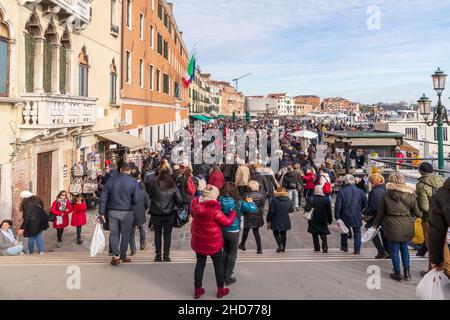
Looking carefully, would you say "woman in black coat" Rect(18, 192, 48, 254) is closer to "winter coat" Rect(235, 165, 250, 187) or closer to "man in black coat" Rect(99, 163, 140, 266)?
"man in black coat" Rect(99, 163, 140, 266)

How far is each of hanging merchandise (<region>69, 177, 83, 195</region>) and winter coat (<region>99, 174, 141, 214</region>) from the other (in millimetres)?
6948

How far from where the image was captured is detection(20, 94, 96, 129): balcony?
9.34m

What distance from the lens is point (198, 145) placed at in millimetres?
19375

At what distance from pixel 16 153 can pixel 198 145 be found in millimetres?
10767

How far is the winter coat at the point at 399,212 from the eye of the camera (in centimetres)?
522

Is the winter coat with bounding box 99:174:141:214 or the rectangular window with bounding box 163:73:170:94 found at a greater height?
the rectangular window with bounding box 163:73:170:94

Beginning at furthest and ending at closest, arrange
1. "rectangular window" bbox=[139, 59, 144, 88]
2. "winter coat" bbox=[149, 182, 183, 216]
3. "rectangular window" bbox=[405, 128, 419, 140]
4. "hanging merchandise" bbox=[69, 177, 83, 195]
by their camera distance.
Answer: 1. "rectangular window" bbox=[405, 128, 419, 140]
2. "rectangular window" bbox=[139, 59, 144, 88]
3. "hanging merchandise" bbox=[69, 177, 83, 195]
4. "winter coat" bbox=[149, 182, 183, 216]

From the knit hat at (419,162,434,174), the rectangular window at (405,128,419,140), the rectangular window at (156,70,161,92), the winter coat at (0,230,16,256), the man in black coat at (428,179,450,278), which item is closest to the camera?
the man in black coat at (428,179,450,278)

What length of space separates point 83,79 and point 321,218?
1030cm

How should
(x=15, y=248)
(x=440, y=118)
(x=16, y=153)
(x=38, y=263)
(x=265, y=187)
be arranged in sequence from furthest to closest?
(x=440, y=118), (x=265, y=187), (x=16, y=153), (x=15, y=248), (x=38, y=263)

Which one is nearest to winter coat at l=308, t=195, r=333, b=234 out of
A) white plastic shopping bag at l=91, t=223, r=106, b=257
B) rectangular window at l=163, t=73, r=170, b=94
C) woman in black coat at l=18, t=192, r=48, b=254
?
white plastic shopping bag at l=91, t=223, r=106, b=257

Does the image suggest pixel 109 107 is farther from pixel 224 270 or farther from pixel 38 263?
pixel 224 270

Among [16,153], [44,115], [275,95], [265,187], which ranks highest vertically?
[275,95]
